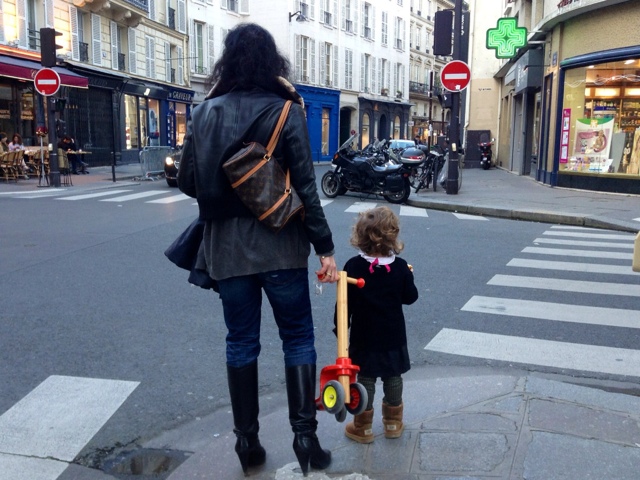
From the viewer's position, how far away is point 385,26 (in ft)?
162

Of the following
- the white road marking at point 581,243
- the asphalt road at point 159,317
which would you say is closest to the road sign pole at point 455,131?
the asphalt road at point 159,317

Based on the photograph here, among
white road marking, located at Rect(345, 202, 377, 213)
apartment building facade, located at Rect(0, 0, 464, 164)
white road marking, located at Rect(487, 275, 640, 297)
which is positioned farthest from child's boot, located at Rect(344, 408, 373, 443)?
white road marking, located at Rect(345, 202, 377, 213)

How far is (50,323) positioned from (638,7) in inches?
552

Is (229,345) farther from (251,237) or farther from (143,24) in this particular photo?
(143,24)

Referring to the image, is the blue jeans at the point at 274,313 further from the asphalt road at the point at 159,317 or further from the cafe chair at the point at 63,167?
the cafe chair at the point at 63,167

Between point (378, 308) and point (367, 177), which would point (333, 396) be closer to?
point (378, 308)

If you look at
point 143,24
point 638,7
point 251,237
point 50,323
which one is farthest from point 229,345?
point 143,24

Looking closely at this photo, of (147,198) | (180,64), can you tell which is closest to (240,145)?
(147,198)

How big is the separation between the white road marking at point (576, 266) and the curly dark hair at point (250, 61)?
17.5 ft

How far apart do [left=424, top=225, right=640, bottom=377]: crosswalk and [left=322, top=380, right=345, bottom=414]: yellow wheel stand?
204cm

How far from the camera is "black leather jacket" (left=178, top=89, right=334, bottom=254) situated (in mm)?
2717

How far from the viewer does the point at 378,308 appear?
309cm

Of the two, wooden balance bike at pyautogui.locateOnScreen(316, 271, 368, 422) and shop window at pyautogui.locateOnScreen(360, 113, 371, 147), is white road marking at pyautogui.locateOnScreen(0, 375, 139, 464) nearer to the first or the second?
wooden balance bike at pyautogui.locateOnScreen(316, 271, 368, 422)

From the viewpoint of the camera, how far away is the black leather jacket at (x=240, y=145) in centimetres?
272
